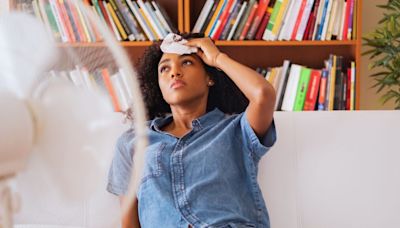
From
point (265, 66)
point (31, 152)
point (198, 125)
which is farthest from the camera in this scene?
point (265, 66)

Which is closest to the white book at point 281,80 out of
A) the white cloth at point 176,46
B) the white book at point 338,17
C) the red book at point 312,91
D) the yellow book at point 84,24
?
the red book at point 312,91

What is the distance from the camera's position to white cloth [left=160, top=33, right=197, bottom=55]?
5.42ft

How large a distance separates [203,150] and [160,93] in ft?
1.05

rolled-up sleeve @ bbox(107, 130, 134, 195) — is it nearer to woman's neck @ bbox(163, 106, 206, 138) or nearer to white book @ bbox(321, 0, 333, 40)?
woman's neck @ bbox(163, 106, 206, 138)

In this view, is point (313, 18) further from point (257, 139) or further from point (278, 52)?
point (257, 139)

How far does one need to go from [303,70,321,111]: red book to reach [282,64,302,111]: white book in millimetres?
51

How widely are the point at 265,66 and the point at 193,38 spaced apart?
3.08ft

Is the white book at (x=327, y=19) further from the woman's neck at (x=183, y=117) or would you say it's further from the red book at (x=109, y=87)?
the red book at (x=109, y=87)

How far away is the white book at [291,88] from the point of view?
2397 mm

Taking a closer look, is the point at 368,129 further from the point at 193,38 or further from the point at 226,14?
the point at 226,14

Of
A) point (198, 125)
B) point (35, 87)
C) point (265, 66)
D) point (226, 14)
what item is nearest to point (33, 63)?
point (35, 87)

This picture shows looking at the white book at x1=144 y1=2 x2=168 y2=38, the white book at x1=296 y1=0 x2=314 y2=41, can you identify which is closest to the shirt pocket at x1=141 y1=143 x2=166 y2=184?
the white book at x1=144 y1=2 x2=168 y2=38

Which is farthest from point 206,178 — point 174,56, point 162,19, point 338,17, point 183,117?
point 338,17

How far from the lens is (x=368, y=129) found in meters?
1.70
